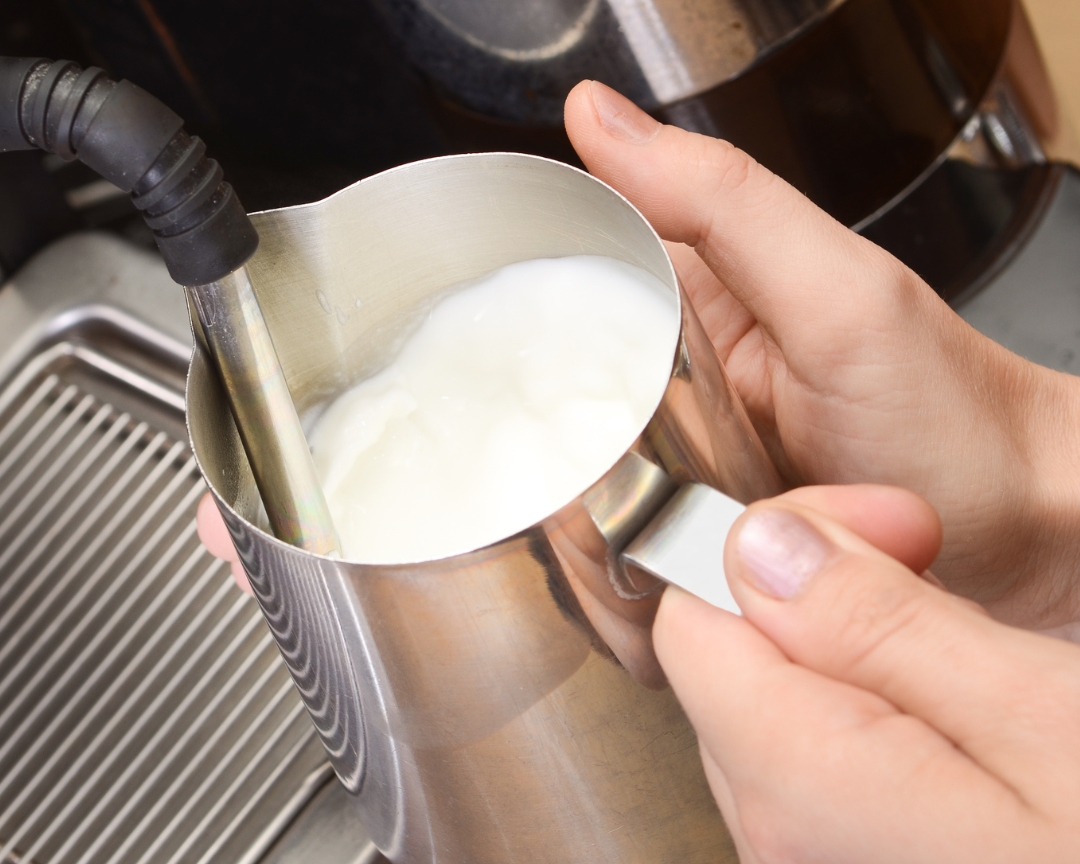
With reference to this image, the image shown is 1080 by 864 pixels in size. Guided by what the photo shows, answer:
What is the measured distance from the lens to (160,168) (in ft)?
0.89

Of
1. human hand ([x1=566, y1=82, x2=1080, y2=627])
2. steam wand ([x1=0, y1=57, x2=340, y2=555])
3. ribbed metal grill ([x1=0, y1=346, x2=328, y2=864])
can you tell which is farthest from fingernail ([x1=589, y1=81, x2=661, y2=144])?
ribbed metal grill ([x1=0, y1=346, x2=328, y2=864])

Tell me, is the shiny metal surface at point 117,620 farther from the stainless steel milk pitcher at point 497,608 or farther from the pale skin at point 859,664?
the pale skin at point 859,664

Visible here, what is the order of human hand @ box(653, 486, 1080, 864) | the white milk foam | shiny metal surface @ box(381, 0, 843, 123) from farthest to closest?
shiny metal surface @ box(381, 0, 843, 123) → the white milk foam → human hand @ box(653, 486, 1080, 864)

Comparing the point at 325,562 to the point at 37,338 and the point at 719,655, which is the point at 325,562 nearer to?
Answer: the point at 719,655

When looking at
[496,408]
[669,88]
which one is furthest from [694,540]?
[669,88]

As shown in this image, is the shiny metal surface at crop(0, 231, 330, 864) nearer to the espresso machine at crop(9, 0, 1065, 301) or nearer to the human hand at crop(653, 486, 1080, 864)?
the espresso machine at crop(9, 0, 1065, 301)

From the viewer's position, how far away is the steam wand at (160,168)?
0.89ft

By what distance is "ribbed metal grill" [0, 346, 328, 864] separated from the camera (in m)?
0.46

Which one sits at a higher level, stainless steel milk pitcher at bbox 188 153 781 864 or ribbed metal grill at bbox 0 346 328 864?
stainless steel milk pitcher at bbox 188 153 781 864

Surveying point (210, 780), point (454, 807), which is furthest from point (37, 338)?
point (454, 807)

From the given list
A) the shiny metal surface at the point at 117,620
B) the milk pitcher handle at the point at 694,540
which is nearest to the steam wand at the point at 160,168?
the milk pitcher handle at the point at 694,540

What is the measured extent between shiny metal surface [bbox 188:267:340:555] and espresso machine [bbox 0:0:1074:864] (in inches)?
1.0

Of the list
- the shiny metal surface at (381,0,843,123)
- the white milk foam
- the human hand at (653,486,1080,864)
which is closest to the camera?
the human hand at (653,486,1080,864)

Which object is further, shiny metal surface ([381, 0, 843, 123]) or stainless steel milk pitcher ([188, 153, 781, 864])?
shiny metal surface ([381, 0, 843, 123])
